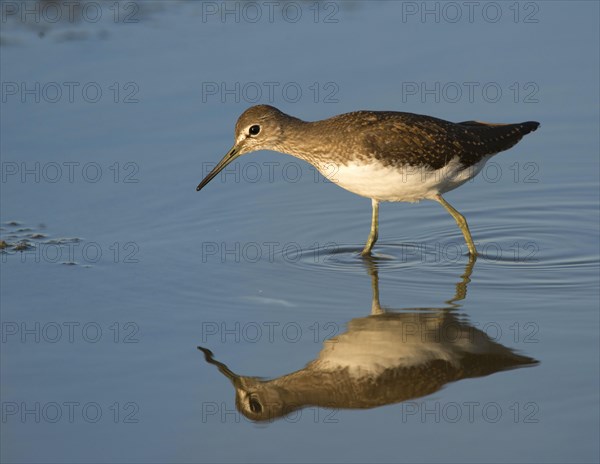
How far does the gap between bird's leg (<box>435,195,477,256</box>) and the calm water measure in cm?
14

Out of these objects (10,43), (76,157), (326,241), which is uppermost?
(10,43)

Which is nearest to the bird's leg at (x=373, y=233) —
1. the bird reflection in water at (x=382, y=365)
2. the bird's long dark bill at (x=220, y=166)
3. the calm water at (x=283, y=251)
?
the calm water at (x=283, y=251)

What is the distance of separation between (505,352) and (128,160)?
5.11m

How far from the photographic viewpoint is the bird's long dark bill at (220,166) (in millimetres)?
10641

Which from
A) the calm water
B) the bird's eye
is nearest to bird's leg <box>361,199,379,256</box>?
the calm water

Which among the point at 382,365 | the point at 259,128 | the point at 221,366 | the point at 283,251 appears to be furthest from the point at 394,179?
the point at 221,366

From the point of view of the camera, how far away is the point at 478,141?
10.5 meters

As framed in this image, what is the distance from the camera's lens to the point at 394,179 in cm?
994

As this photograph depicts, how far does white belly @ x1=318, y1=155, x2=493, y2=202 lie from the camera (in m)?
9.88

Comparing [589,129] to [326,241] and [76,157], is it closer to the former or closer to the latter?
[326,241]

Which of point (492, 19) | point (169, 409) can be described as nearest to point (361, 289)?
point (169, 409)

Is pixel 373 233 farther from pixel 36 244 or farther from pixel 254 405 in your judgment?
pixel 254 405

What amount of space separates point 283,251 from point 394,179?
1.14 metres

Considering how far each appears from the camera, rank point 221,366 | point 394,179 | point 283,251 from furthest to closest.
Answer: point 283,251
point 394,179
point 221,366
